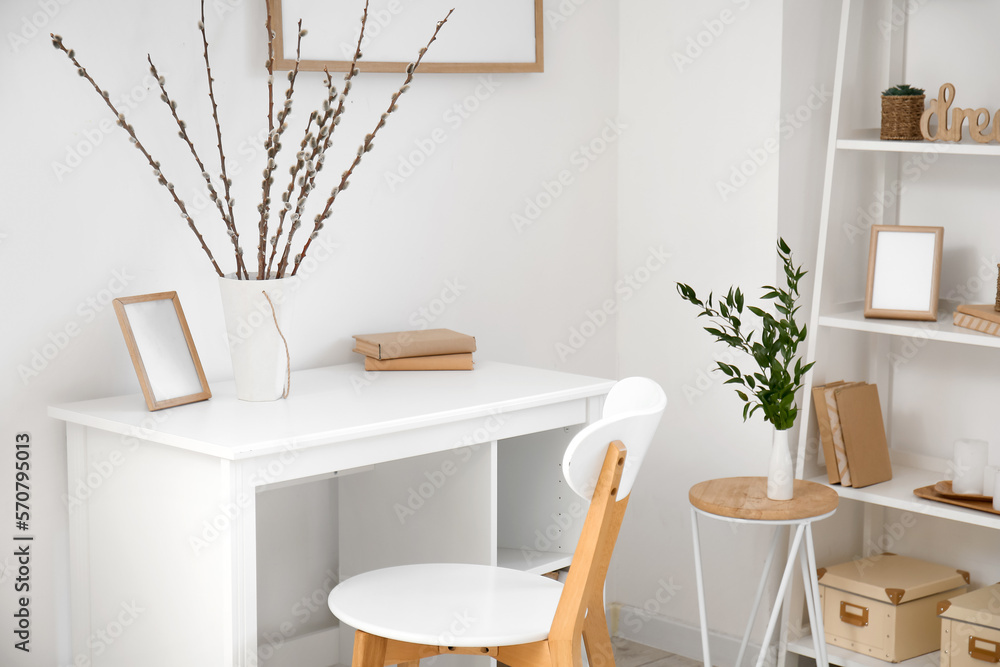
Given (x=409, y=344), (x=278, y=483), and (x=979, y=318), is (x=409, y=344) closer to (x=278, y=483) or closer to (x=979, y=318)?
(x=278, y=483)

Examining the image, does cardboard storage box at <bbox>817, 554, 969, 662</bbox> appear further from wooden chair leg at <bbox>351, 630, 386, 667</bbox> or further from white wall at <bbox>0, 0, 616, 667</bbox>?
wooden chair leg at <bbox>351, 630, 386, 667</bbox>

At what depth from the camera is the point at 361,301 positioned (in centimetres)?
246

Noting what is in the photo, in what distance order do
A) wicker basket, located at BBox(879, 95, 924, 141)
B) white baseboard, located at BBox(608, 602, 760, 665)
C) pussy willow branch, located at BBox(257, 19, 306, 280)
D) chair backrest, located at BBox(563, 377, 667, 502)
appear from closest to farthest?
chair backrest, located at BBox(563, 377, 667, 502) < pussy willow branch, located at BBox(257, 19, 306, 280) < wicker basket, located at BBox(879, 95, 924, 141) < white baseboard, located at BBox(608, 602, 760, 665)

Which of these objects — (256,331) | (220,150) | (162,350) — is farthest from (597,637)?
(220,150)

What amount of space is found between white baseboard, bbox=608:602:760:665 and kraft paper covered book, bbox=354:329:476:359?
3.56 ft

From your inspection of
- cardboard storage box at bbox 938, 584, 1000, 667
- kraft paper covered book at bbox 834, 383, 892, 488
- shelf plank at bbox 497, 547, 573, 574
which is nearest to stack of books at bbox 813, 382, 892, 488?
kraft paper covered book at bbox 834, 383, 892, 488

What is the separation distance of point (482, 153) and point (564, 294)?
0.46 m

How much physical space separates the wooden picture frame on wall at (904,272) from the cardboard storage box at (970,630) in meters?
0.65

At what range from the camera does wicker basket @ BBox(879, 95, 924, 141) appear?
253 cm

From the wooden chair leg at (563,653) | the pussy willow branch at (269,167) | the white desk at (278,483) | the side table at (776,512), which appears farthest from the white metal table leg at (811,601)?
the pussy willow branch at (269,167)

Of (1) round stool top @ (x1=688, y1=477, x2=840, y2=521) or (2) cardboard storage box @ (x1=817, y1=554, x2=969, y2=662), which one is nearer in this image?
(1) round stool top @ (x1=688, y1=477, x2=840, y2=521)

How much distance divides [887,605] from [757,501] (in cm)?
49

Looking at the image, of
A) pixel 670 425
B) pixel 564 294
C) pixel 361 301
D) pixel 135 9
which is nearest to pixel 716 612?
pixel 670 425

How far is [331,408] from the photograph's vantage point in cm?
195
